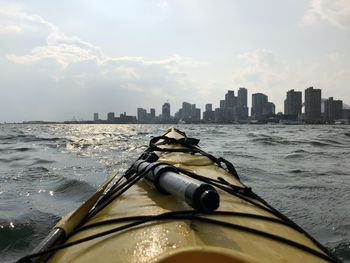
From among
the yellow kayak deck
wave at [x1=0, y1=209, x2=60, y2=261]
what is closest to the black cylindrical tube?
the yellow kayak deck

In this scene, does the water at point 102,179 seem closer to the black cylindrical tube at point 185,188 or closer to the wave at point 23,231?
the wave at point 23,231

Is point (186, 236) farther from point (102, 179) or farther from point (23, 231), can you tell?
point (102, 179)

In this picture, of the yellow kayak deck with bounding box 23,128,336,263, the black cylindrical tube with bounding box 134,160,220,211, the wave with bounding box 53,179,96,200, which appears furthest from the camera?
the wave with bounding box 53,179,96,200

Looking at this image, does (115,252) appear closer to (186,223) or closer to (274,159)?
(186,223)

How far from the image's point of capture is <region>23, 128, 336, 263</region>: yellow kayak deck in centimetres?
208

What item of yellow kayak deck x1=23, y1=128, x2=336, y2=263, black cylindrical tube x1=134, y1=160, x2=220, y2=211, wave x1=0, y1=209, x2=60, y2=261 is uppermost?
black cylindrical tube x1=134, y1=160, x2=220, y2=211

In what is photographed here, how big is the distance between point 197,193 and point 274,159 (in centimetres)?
1260

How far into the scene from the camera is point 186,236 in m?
2.29

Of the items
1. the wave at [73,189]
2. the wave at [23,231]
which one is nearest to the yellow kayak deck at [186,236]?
the wave at [23,231]

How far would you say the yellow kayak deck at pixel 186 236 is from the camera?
2.08 metres

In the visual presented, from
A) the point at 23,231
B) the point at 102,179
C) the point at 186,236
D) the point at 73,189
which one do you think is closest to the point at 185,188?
the point at 186,236

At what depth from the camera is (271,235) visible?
2568mm

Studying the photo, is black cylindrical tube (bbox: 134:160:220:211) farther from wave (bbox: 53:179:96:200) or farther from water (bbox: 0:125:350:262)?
wave (bbox: 53:179:96:200)

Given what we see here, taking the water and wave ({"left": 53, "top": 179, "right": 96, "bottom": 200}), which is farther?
wave ({"left": 53, "top": 179, "right": 96, "bottom": 200})
